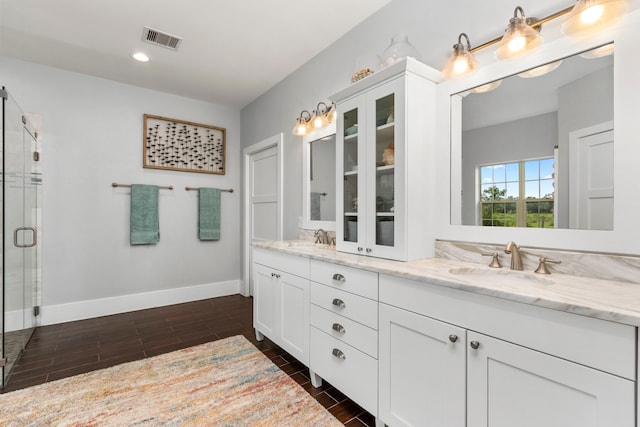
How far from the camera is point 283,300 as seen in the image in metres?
2.31

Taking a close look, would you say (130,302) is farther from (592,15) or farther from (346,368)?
(592,15)

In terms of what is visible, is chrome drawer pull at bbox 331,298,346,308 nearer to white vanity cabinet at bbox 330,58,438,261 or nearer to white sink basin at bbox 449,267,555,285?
white vanity cabinet at bbox 330,58,438,261

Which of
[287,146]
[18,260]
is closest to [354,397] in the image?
[287,146]

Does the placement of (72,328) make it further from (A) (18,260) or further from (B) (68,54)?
(B) (68,54)

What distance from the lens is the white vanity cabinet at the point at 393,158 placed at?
1.74 meters

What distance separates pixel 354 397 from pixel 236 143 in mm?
3672

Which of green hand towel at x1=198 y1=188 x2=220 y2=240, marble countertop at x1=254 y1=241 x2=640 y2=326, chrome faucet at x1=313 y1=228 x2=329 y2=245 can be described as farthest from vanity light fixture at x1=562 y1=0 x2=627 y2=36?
green hand towel at x1=198 y1=188 x2=220 y2=240

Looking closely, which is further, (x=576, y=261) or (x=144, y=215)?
(x=144, y=215)

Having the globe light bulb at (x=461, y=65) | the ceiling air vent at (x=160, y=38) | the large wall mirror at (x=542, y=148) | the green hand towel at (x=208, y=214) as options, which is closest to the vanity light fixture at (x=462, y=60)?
the globe light bulb at (x=461, y=65)

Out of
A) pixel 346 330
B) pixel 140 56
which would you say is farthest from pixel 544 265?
pixel 140 56

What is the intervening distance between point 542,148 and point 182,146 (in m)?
3.83

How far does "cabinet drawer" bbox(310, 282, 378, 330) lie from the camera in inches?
61.9

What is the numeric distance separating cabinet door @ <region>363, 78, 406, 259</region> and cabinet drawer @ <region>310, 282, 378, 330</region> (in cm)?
33

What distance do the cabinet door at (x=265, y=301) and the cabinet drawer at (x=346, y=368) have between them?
0.54 metres
